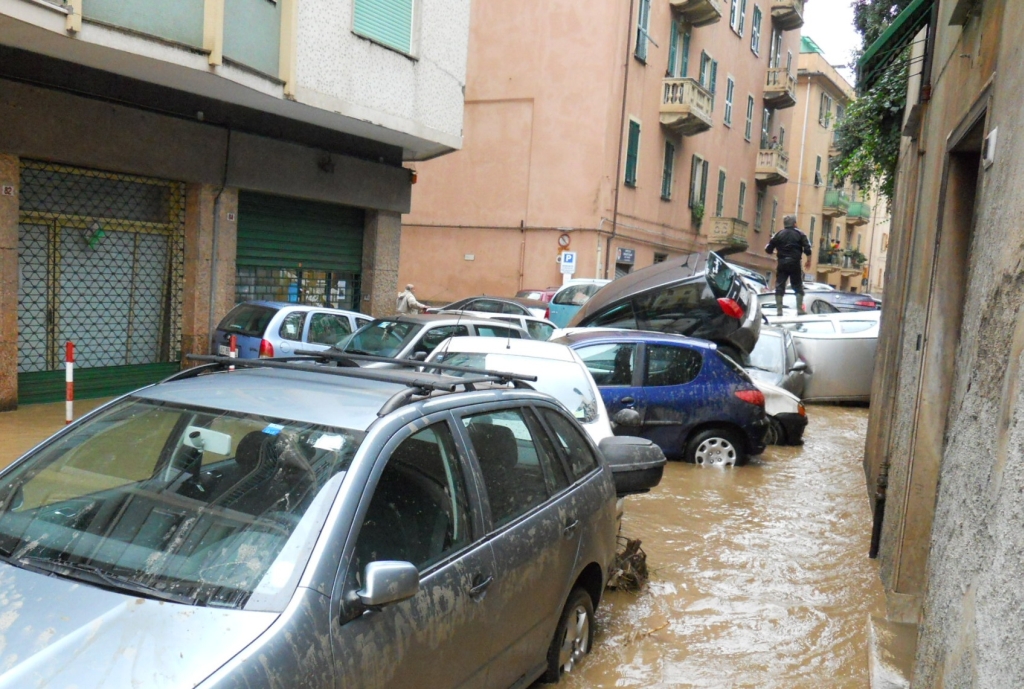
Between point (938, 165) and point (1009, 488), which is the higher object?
point (938, 165)

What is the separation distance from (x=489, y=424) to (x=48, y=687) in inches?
80.1

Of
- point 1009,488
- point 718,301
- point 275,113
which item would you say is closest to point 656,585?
point 1009,488

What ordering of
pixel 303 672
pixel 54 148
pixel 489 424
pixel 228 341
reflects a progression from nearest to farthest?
pixel 303 672 → pixel 489 424 → pixel 54 148 → pixel 228 341

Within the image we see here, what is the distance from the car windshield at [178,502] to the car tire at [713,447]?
7.53m

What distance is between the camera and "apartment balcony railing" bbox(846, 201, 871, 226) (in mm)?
53719

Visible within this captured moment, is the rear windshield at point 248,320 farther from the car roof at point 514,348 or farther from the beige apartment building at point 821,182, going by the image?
the beige apartment building at point 821,182

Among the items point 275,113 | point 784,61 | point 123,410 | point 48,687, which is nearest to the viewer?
point 48,687

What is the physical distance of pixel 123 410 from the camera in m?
3.64

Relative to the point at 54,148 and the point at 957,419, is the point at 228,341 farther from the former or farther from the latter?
the point at 957,419

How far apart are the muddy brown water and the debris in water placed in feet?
0.27

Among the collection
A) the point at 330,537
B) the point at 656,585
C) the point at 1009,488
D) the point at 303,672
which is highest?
the point at 1009,488

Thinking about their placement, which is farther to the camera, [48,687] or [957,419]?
[957,419]

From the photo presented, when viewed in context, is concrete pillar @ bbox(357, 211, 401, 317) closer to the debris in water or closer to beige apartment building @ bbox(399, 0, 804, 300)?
beige apartment building @ bbox(399, 0, 804, 300)

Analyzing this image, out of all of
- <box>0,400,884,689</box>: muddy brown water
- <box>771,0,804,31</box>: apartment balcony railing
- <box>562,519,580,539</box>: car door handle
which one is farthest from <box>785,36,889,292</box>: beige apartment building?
<box>562,519,580,539</box>: car door handle
